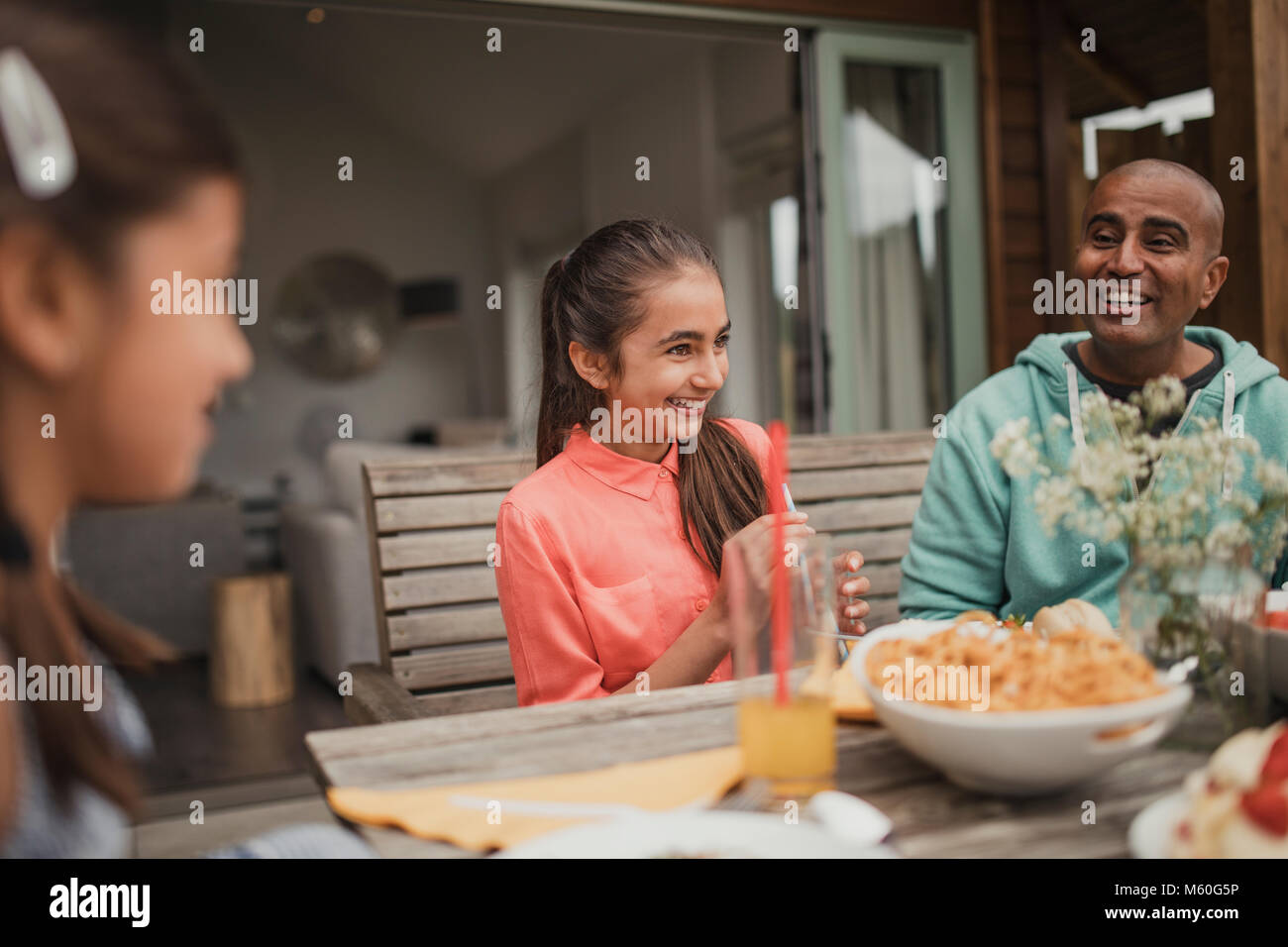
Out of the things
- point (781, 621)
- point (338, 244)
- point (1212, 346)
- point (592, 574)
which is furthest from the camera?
point (338, 244)

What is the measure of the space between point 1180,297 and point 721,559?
79cm

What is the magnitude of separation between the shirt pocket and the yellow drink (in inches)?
26.5

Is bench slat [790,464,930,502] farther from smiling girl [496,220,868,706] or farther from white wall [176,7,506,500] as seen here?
white wall [176,7,506,500]

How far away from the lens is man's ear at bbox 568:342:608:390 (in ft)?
5.05

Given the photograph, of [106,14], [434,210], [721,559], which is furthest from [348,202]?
[106,14]

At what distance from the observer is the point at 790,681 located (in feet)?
2.40

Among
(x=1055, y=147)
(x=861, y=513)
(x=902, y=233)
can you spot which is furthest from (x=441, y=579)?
(x=1055, y=147)

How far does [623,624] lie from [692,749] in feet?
1.81

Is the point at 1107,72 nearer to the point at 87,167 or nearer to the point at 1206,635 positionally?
the point at 1206,635

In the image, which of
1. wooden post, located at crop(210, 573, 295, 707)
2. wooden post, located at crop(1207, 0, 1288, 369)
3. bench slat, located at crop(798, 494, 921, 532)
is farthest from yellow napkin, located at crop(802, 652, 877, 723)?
wooden post, located at crop(210, 573, 295, 707)

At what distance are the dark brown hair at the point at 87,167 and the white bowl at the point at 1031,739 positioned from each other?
0.51 metres

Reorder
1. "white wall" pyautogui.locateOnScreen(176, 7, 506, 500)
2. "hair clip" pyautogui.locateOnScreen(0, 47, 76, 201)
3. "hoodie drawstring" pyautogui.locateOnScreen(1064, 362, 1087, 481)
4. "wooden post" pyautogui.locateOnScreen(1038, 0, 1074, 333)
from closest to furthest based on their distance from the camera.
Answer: "hair clip" pyautogui.locateOnScreen(0, 47, 76, 201), "hoodie drawstring" pyautogui.locateOnScreen(1064, 362, 1087, 481), "wooden post" pyautogui.locateOnScreen(1038, 0, 1074, 333), "white wall" pyautogui.locateOnScreen(176, 7, 506, 500)

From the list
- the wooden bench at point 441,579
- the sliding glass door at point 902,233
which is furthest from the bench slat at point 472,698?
the sliding glass door at point 902,233

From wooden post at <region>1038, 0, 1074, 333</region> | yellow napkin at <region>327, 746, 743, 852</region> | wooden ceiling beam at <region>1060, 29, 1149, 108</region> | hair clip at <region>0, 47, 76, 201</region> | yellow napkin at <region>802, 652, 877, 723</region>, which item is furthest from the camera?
wooden post at <region>1038, 0, 1074, 333</region>
